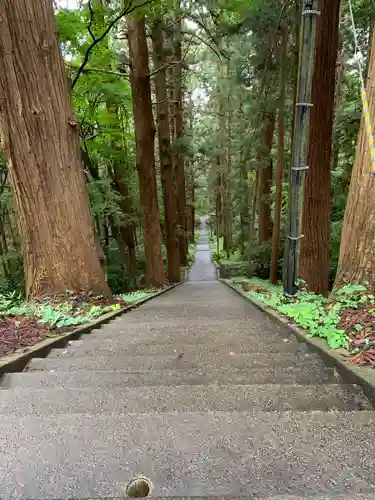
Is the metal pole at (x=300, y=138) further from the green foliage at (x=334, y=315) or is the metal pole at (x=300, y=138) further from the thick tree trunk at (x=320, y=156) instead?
the thick tree trunk at (x=320, y=156)

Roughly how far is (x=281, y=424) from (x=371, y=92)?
289 centimetres

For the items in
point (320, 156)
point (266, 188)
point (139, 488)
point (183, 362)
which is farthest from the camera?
point (266, 188)

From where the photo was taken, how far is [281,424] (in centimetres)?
168

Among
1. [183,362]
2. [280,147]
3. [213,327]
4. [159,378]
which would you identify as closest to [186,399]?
[159,378]

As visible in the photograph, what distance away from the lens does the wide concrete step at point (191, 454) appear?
134 cm

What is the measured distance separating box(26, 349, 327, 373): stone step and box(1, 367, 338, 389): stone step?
0.34 ft

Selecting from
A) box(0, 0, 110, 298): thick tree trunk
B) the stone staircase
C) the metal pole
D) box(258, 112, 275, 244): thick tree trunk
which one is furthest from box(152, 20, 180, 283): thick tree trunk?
the stone staircase

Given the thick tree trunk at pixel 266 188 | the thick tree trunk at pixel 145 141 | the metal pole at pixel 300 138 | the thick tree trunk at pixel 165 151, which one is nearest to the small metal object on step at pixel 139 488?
the metal pole at pixel 300 138

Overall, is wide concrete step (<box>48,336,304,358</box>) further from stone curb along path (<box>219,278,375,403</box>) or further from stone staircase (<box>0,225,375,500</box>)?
stone staircase (<box>0,225,375,500</box>)

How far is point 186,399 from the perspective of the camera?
6.63 feet

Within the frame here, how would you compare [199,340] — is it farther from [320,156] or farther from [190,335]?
[320,156]

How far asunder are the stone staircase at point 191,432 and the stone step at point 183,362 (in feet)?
0.07

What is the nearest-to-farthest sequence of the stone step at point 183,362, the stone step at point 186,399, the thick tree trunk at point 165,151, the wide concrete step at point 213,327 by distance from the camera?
1. the stone step at point 186,399
2. the stone step at point 183,362
3. the wide concrete step at point 213,327
4. the thick tree trunk at point 165,151

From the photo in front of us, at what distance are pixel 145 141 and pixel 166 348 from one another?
9.01m
